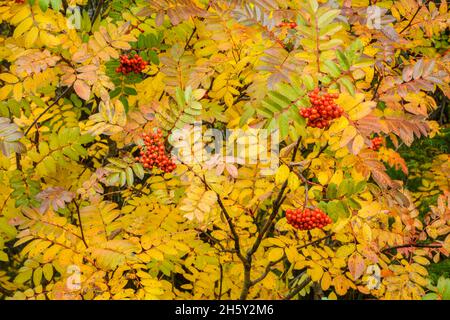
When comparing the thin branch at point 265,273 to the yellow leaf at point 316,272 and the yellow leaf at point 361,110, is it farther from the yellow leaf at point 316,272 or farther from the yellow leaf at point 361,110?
the yellow leaf at point 361,110

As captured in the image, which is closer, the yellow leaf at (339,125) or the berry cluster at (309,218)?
the yellow leaf at (339,125)

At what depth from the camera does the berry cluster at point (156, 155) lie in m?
2.28

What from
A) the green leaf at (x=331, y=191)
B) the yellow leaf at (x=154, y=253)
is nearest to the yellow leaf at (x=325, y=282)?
the green leaf at (x=331, y=191)

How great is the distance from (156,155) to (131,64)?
0.86 metres

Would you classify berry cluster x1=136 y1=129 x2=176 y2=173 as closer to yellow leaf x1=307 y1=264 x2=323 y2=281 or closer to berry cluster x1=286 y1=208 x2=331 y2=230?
berry cluster x1=286 y1=208 x2=331 y2=230

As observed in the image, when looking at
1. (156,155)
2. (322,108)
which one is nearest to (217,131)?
(156,155)

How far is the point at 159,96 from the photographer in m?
3.02

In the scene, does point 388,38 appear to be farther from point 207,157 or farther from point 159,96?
point 159,96

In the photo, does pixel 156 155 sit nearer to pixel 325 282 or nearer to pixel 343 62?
pixel 343 62

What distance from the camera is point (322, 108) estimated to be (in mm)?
1932

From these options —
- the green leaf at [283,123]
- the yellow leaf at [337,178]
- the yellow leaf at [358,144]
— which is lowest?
the yellow leaf at [337,178]

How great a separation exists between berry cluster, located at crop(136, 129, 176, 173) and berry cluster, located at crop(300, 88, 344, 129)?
2.39ft

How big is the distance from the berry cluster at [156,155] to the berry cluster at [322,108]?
0.73 m

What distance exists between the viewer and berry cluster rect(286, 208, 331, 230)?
7.50 ft
